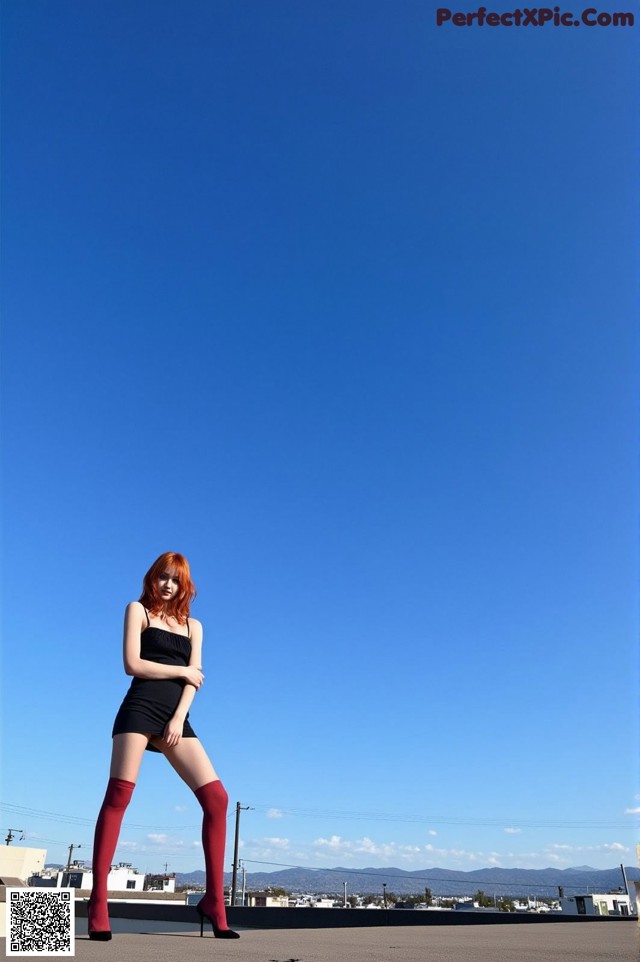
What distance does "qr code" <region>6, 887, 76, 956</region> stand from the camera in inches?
114

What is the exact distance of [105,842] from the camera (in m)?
3.60

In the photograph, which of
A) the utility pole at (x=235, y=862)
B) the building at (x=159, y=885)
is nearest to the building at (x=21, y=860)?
the utility pole at (x=235, y=862)

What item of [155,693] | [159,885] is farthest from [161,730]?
[159,885]

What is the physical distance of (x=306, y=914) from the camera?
35.4ft

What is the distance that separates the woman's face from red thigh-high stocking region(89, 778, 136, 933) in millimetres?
1030

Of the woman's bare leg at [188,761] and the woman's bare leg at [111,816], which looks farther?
the woman's bare leg at [188,761]

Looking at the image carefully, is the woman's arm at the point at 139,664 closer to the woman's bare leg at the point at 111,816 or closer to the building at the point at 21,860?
the woman's bare leg at the point at 111,816

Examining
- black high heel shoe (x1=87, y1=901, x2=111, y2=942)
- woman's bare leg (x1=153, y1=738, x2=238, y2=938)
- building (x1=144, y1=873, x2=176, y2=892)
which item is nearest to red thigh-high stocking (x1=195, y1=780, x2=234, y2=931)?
woman's bare leg (x1=153, y1=738, x2=238, y2=938)

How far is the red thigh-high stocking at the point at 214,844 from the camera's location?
380 centimetres

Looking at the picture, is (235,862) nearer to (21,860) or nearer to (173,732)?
(21,860)

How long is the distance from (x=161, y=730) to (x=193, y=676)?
33 cm

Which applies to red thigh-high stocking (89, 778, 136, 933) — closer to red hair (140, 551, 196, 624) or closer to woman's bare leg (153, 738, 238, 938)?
woman's bare leg (153, 738, 238, 938)

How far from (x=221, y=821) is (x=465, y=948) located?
1.45 meters

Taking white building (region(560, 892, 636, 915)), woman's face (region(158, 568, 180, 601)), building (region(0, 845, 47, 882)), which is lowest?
white building (region(560, 892, 636, 915))
